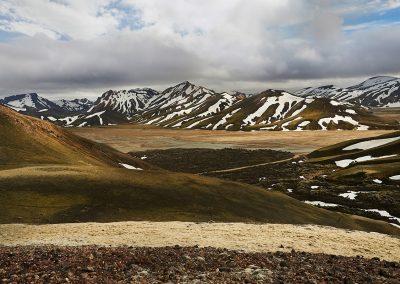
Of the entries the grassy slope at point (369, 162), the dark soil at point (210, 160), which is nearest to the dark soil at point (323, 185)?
the grassy slope at point (369, 162)

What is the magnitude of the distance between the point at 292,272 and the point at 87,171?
4022cm

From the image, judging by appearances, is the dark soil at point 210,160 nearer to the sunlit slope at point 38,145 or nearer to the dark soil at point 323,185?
the dark soil at point 323,185

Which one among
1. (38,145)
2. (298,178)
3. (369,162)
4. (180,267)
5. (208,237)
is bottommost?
(298,178)

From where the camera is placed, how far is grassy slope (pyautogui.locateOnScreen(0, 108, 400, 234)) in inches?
1716

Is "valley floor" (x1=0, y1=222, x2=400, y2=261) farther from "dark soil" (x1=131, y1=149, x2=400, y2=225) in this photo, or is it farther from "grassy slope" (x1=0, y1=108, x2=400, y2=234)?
"dark soil" (x1=131, y1=149, x2=400, y2=225)

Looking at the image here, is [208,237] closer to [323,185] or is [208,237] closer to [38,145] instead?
[38,145]

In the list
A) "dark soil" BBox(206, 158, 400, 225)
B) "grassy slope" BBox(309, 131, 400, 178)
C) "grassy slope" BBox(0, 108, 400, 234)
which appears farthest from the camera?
"grassy slope" BBox(309, 131, 400, 178)

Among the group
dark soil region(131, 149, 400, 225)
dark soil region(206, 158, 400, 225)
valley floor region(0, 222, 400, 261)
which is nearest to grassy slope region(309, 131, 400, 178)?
dark soil region(131, 149, 400, 225)

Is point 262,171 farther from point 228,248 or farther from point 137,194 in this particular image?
point 228,248

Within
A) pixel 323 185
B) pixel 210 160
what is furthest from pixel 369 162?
pixel 210 160

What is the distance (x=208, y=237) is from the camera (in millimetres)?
32688

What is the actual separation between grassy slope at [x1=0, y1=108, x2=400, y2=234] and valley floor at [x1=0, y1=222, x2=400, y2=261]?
5.68 metres

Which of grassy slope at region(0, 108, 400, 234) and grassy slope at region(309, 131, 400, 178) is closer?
grassy slope at region(0, 108, 400, 234)

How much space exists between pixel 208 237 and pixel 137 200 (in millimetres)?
17012
